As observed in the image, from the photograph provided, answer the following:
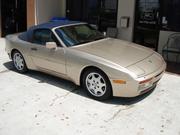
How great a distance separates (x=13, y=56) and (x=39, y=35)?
1098mm

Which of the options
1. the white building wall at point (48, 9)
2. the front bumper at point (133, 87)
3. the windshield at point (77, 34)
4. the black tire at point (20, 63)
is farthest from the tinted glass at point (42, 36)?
the white building wall at point (48, 9)

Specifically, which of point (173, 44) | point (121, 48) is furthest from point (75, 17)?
point (121, 48)

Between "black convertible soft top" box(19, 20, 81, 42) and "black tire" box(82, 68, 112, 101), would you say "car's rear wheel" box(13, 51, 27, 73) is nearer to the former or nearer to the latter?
"black convertible soft top" box(19, 20, 81, 42)

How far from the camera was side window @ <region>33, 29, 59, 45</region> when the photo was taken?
217 inches

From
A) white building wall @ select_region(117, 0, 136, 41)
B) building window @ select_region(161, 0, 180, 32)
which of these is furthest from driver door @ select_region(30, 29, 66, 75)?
building window @ select_region(161, 0, 180, 32)

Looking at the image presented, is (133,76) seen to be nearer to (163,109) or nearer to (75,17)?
(163,109)

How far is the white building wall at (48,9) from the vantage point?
9859 millimetres

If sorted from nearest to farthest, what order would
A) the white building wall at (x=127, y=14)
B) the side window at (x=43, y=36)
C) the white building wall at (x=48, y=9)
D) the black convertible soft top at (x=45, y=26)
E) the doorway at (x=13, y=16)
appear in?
the side window at (x=43, y=36) < the black convertible soft top at (x=45, y=26) < the white building wall at (x=127, y=14) < the white building wall at (x=48, y=9) < the doorway at (x=13, y=16)

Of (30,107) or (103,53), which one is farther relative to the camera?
(103,53)

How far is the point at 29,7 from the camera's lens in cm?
982

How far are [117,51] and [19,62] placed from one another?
2.58 meters

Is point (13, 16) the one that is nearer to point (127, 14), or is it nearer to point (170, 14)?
point (127, 14)

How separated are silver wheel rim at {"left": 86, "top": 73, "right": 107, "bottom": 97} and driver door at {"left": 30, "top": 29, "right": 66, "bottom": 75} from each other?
2.11 feet

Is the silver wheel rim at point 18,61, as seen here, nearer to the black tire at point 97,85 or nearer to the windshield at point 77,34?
the windshield at point 77,34
